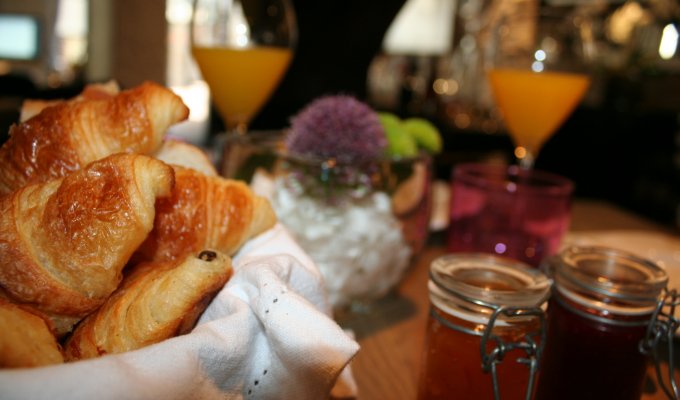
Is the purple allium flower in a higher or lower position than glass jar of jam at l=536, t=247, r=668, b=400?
higher

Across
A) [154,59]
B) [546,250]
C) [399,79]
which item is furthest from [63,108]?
[399,79]

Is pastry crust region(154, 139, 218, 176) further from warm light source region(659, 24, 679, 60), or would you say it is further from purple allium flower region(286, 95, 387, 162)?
warm light source region(659, 24, 679, 60)

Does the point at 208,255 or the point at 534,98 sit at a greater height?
the point at 534,98

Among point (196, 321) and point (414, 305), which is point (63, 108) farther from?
point (414, 305)

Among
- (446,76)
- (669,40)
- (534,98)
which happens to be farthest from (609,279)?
(446,76)

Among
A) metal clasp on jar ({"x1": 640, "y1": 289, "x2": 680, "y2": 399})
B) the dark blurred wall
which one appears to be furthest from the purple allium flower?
the dark blurred wall

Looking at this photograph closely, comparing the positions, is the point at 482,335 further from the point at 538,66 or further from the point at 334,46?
the point at 334,46

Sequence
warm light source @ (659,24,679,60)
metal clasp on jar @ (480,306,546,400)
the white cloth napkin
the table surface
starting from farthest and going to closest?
warm light source @ (659,24,679,60)
the table surface
metal clasp on jar @ (480,306,546,400)
the white cloth napkin

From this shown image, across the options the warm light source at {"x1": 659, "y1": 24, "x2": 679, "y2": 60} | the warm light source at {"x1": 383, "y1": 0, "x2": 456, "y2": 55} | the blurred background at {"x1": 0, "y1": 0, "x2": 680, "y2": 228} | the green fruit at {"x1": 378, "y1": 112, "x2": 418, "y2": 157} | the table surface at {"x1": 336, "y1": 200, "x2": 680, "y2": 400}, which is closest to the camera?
the table surface at {"x1": 336, "y1": 200, "x2": 680, "y2": 400}
